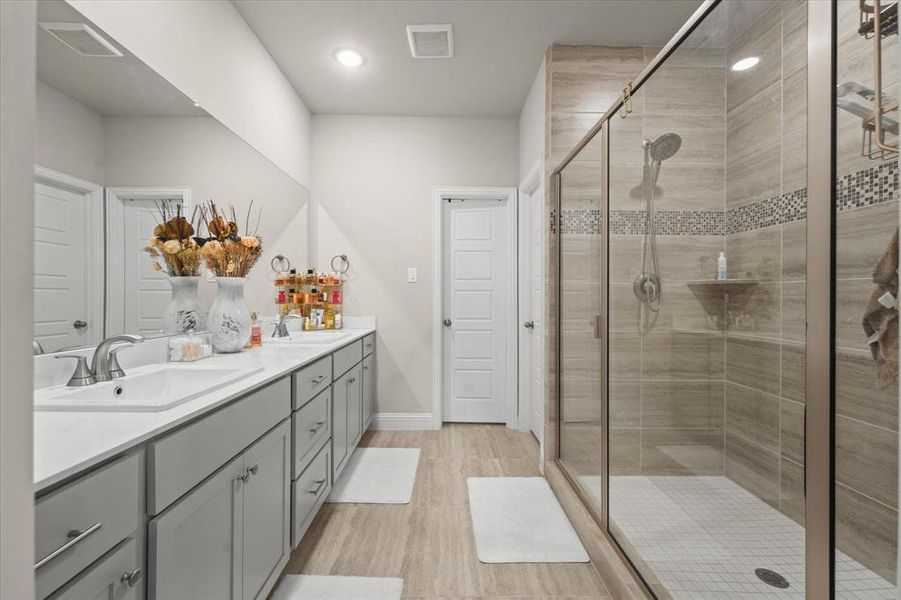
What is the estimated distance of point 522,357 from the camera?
355cm

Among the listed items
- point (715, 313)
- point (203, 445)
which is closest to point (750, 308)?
point (715, 313)

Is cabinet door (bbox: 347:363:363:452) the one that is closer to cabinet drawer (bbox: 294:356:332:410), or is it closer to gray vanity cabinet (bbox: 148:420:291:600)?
cabinet drawer (bbox: 294:356:332:410)

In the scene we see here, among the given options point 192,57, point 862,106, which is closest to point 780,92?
point 862,106

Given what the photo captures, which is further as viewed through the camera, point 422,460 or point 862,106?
point 422,460

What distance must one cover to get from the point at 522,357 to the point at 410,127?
2100mm

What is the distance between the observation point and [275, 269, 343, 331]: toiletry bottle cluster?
319 centimetres

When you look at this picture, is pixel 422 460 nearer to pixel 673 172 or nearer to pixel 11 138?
pixel 673 172

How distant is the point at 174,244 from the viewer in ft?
5.79

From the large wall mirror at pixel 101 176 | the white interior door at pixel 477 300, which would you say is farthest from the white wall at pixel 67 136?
the white interior door at pixel 477 300

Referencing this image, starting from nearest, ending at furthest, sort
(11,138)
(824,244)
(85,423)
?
(11,138)
(824,244)
(85,423)

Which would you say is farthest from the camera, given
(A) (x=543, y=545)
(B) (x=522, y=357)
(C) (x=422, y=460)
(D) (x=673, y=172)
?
(B) (x=522, y=357)

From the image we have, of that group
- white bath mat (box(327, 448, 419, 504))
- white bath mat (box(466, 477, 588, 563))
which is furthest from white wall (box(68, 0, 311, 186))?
white bath mat (box(466, 477, 588, 563))

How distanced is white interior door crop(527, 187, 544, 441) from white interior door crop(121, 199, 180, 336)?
207cm

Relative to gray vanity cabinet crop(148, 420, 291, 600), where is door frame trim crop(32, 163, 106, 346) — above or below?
above
